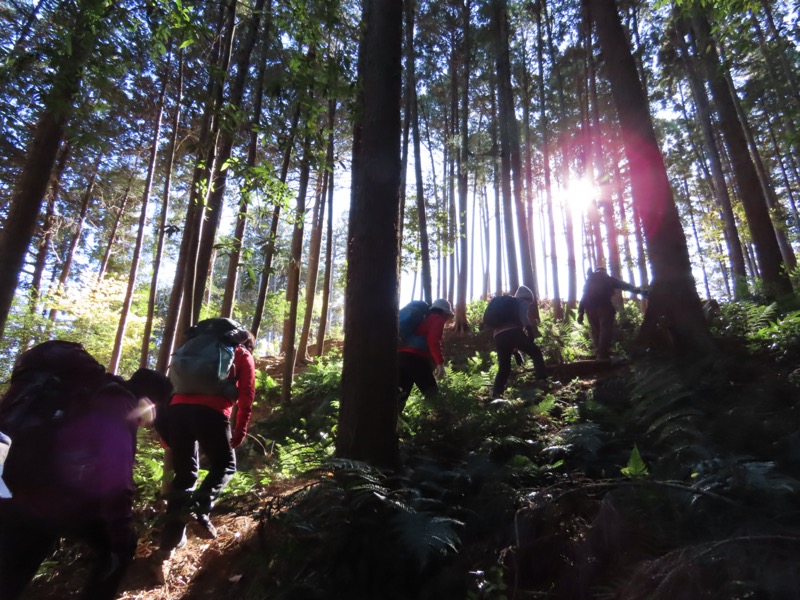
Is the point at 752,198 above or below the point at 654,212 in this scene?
above

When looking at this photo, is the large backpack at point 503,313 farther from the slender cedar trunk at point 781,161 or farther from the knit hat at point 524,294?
the slender cedar trunk at point 781,161

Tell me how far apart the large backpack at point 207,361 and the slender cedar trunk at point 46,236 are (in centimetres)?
1103

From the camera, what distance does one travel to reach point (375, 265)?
11.0 ft

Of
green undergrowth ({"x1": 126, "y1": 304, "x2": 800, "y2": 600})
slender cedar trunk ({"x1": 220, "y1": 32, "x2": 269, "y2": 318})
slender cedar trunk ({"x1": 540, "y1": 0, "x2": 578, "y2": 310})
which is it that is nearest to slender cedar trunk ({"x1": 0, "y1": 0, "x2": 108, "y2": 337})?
slender cedar trunk ({"x1": 220, "y1": 32, "x2": 269, "y2": 318})

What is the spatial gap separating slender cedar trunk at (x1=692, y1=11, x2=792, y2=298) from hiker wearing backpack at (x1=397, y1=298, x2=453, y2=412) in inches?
215

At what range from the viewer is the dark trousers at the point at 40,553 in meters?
1.97

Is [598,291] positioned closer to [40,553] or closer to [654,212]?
[654,212]

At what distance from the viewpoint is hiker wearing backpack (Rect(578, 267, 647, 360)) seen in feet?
22.3

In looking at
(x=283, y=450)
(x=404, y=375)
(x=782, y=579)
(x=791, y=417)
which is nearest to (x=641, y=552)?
(x=782, y=579)

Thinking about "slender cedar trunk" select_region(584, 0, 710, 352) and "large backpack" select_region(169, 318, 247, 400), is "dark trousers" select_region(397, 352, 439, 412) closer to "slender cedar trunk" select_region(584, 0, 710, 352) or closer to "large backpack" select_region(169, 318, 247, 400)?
"large backpack" select_region(169, 318, 247, 400)

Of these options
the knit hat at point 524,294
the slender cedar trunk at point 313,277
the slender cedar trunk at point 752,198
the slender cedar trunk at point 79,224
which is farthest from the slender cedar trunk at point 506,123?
the slender cedar trunk at point 79,224

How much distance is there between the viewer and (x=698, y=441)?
2.89 m

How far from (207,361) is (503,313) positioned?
14.0ft

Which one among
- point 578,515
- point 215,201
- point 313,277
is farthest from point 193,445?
point 313,277
